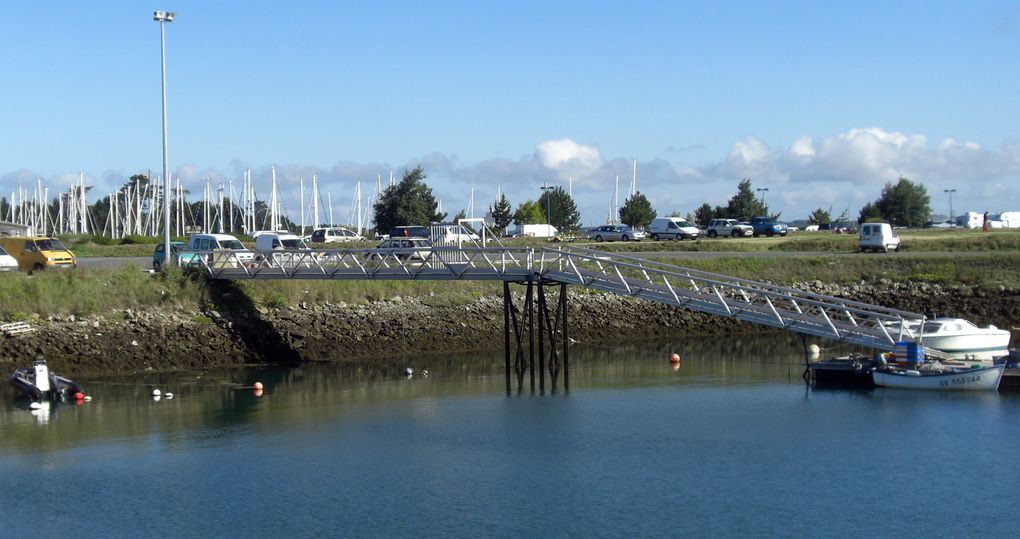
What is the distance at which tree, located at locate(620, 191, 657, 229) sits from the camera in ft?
356

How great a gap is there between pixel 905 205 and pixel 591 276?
85.7 m

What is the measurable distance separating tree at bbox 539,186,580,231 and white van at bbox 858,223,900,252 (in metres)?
52.6

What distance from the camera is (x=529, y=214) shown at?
120 m

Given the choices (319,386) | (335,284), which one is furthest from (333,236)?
(319,386)

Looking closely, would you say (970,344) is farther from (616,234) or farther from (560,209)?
(560,209)

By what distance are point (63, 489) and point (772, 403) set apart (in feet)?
65.5

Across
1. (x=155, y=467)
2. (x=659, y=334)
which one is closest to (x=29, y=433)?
(x=155, y=467)

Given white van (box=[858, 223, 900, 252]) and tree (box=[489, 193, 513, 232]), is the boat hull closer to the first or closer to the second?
white van (box=[858, 223, 900, 252])

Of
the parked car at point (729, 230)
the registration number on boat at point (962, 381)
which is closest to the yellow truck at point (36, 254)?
the registration number on boat at point (962, 381)

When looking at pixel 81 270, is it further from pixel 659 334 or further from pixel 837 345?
pixel 837 345

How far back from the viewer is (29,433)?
103 ft

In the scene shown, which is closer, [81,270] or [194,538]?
[194,538]

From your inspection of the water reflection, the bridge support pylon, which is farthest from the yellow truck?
the bridge support pylon

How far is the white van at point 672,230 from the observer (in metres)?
81.9
